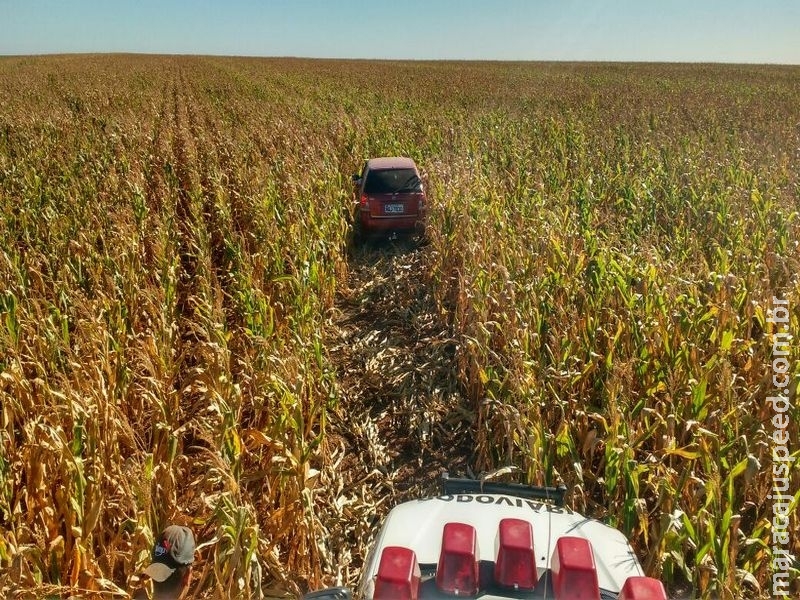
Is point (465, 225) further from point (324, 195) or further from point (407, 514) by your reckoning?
point (407, 514)

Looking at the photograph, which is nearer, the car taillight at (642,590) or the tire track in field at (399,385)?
the car taillight at (642,590)

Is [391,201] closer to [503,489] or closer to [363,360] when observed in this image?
[363,360]

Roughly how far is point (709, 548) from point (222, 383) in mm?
3104

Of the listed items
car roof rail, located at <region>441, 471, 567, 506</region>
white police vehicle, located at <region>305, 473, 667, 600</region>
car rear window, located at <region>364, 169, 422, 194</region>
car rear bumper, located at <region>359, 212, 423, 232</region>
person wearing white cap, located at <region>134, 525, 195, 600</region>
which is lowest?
person wearing white cap, located at <region>134, 525, 195, 600</region>

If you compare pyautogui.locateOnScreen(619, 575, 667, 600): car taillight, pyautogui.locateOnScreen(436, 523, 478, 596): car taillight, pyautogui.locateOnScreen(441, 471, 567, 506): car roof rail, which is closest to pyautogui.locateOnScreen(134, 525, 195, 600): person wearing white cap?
pyautogui.locateOnScreen(441, 471, 567, 506): car roof rail

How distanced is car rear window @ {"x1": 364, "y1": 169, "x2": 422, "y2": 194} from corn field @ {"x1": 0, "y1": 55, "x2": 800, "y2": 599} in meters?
0.48

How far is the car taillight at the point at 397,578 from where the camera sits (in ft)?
5.68

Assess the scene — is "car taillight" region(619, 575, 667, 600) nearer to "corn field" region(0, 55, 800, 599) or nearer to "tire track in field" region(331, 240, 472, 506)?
"corn field" region(0, 55, 800, 599)

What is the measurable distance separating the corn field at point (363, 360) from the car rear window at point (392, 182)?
1.59ft

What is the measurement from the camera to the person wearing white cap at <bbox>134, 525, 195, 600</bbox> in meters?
2.90

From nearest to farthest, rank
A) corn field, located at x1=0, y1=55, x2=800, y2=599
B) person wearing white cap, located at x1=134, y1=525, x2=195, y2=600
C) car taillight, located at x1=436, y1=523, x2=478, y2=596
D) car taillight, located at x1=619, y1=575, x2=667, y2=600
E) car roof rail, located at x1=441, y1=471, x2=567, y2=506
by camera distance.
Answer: car taillight, located at x1=619, y1=575, x2=667, y2=600, car taillight, located at x1=436, y1=523, x2=478, y2=596, car roof rail, located at x1=441, y1=471, x2=567, y2=506, person wearing white cap, located at x1=134, y1=525, x2=195, y2=600, corn field, located at x1=0, y1=55, x2=800, y2=599

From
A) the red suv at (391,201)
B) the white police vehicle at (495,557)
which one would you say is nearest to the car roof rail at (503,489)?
the white police vehicle at (495,557)

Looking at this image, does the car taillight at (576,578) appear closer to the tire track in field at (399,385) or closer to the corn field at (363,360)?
the corn field at (363,360)

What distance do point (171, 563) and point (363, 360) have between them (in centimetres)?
311
